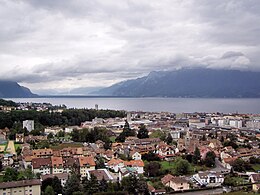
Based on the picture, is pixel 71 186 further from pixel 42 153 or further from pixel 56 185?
pixel 42 153

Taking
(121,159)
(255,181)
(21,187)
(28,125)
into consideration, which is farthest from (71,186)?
(28,125)

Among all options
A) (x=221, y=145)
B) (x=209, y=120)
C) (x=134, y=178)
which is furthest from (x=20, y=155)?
(x=209, y=120)

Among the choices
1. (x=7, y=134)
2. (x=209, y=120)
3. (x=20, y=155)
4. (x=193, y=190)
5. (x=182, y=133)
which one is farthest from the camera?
(x=209, y=120)

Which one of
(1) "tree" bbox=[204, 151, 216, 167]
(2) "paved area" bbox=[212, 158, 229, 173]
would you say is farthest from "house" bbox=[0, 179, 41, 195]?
(1) "tree" bbox=[204, 151, 216, 167]

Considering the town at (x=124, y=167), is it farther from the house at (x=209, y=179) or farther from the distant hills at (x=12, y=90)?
the distant hills at (x=12, y=90)

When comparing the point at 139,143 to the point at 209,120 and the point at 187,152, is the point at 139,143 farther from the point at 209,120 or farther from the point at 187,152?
the point at 209,120

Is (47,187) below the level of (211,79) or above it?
below
